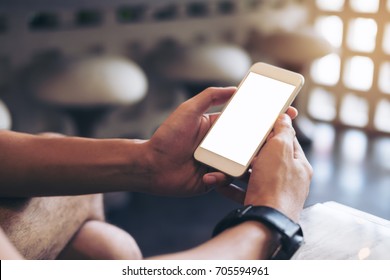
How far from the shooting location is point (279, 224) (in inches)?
31.0

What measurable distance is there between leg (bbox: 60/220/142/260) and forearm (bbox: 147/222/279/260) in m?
0.36

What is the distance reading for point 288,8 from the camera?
3.64 m

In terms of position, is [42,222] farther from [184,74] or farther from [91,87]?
[184,74]

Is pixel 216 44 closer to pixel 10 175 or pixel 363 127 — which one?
pixel 363 127

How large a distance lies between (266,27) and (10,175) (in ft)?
9.09

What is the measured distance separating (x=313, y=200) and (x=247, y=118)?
1.56 meters

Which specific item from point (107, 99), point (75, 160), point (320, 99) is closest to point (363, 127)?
point (320, 99)

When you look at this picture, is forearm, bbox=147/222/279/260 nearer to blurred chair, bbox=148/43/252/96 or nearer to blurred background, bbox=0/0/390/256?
blurred background, bbox=0/0/390/256

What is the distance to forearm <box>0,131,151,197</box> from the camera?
937 millimetres

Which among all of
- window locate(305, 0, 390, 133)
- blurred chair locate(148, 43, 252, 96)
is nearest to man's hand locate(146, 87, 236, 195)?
blurred chair locate(148, 43, 252, 96)

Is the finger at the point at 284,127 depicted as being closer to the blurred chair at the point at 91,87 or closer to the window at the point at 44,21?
the blurred chair at the point at 91,87

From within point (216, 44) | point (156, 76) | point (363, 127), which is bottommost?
point (363, 127)

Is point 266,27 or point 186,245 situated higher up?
point 266,27

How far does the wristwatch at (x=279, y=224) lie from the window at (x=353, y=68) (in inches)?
104
